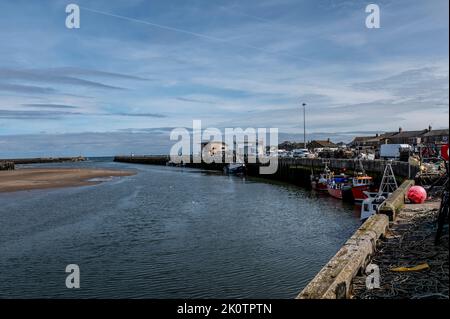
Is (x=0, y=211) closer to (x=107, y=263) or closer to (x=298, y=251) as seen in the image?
(x=107, y=263)

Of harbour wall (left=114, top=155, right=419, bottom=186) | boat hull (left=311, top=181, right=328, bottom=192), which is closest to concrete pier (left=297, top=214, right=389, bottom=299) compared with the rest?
harbour wall (left=114, top=155, right=419, bottom=186)

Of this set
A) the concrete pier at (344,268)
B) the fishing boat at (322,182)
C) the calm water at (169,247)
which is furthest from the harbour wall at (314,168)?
the concrete pier at (344,268)

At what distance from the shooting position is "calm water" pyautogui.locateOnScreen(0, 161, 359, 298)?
13.6 metres

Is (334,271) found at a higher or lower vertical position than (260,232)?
higher

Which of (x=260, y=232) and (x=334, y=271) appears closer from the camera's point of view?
(x=334, y=271)

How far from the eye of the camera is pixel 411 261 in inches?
369

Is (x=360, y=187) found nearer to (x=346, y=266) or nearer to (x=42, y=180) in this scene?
(x=346, y=266)

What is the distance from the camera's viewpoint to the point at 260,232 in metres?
22.1

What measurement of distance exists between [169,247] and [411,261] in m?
11.8

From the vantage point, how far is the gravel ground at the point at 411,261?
754cm

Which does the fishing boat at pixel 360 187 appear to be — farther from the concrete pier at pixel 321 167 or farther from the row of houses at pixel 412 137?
the row of houses at pixel 412 137

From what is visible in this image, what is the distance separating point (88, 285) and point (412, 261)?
Answer: 10272 millimetres

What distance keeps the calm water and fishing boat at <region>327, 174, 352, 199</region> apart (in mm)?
2923
